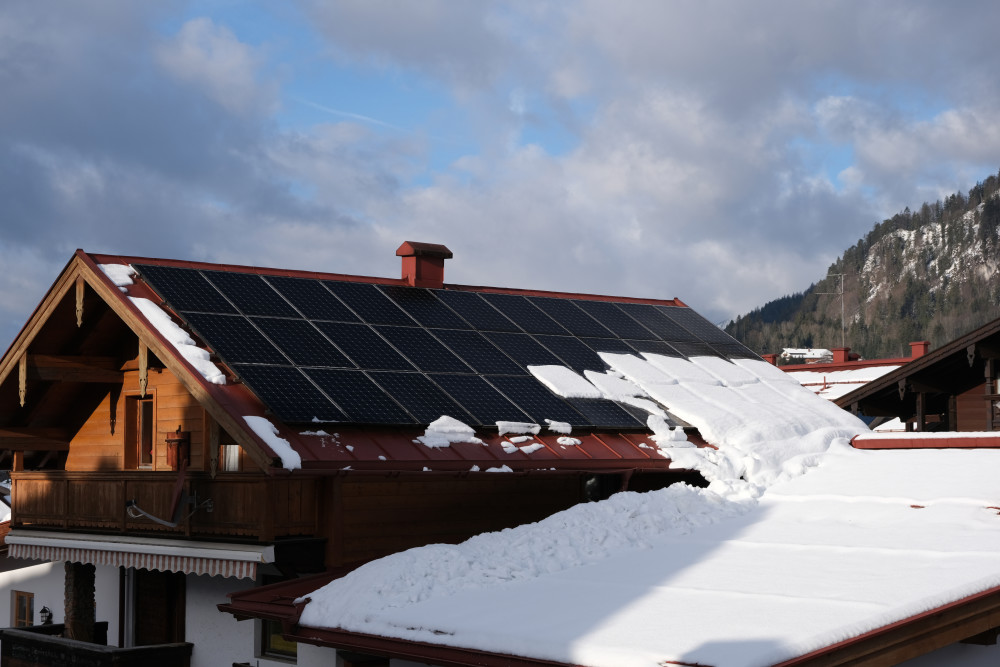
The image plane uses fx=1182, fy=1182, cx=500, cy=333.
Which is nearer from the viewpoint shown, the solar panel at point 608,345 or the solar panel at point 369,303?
the solar panel at point 369,303

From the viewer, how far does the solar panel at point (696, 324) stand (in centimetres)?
2509

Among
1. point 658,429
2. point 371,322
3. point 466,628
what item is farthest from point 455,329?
point 466,628

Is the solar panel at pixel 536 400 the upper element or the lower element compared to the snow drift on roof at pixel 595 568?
upper

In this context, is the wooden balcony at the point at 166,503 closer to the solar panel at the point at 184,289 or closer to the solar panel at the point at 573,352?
the solar panel at the point at 184,289

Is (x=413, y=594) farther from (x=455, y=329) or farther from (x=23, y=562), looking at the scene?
(x=23, y=562)

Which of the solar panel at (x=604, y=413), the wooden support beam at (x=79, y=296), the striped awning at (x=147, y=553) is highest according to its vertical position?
the wooden support beam at (x=79, y=296)

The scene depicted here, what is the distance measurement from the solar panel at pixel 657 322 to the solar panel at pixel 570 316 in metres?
1.40

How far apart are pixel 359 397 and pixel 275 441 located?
223 centimetres

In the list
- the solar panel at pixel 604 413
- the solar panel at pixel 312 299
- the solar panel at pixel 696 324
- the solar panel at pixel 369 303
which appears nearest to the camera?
the solar panel at pixel 604 413

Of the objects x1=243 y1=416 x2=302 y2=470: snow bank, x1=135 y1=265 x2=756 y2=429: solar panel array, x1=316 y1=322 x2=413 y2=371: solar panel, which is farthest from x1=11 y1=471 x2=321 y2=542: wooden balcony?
x1=316 y1=322 x2=413 y2=371: solar panel

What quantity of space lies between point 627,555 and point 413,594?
9.42ft

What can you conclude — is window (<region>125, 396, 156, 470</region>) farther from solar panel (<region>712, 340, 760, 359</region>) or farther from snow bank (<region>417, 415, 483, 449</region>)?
solar panel (<region>712, 340, 760, 359</region>)

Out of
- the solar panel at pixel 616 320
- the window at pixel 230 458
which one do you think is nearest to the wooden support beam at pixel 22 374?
the window at pixel 230 458

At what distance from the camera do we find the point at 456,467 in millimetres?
16219
